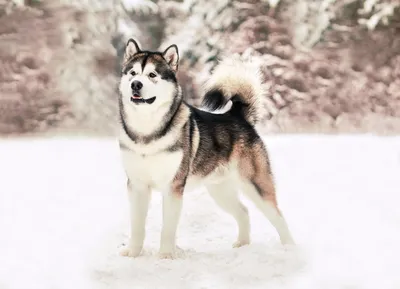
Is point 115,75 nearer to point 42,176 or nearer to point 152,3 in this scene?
point 152,3

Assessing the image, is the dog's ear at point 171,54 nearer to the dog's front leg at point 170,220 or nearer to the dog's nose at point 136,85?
the dog's nose at point 136,85

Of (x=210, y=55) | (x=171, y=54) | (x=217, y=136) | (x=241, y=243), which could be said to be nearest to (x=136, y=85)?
(x=171, y=54)

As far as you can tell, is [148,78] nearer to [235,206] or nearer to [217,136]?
[217,136]

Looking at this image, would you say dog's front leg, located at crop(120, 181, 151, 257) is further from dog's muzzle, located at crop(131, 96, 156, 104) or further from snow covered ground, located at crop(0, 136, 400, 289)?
dog's muzzle, located at crop(131, 96, 156, 104)

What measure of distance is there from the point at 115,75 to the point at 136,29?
90 cm

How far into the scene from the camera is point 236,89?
3.67 m

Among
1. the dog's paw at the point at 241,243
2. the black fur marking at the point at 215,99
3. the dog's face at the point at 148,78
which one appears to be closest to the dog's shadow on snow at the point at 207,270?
the dog's paw at the point at 241,243

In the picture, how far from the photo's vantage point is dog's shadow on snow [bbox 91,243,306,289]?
290cm

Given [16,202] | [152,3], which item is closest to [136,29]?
[152,3]

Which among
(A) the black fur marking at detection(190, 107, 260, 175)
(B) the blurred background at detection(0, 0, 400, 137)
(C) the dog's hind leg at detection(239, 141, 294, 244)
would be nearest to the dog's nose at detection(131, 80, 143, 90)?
(A) the black fur marking at detection(190, 107, 260, 175)

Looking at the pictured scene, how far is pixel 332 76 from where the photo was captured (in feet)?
32.5

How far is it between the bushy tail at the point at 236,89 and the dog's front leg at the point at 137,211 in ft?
2.92

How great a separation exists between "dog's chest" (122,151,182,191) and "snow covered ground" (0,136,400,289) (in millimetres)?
456

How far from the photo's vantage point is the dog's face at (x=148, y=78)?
2.85 metres
